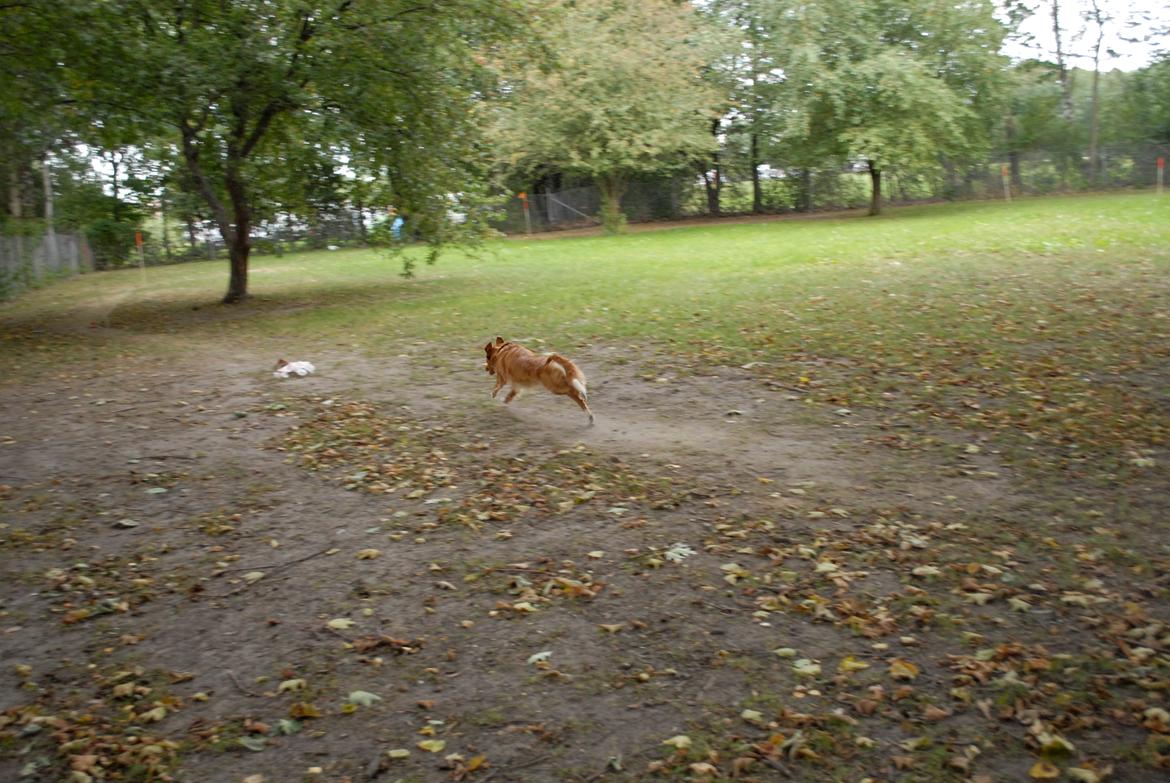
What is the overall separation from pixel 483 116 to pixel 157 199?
25.0 meters

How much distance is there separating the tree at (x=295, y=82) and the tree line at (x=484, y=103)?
43 millimetres

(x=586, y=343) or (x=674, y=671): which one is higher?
(x=586, y=343)

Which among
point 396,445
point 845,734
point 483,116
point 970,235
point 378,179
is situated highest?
point 483,116

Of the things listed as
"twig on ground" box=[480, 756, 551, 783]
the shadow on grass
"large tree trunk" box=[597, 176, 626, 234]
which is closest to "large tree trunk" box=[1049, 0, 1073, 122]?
"large tree trunk" box=[597, 176, 626, 234]

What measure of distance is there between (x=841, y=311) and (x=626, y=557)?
863 centimetres

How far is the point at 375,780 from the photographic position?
3.72 m

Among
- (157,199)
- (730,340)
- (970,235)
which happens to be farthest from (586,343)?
(157,199)

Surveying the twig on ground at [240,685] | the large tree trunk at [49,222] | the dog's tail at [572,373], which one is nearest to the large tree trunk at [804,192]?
the large tree trunk at [49,222]

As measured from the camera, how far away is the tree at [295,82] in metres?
15.2

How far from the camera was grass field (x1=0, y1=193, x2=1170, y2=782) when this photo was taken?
3.95 metres

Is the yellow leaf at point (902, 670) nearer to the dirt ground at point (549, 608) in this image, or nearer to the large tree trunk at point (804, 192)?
the dirt ground at point (549, 608)

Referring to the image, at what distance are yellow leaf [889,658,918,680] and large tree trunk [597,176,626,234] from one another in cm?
3292

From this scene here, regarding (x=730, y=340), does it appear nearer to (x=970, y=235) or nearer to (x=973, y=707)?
(x=973, y=707)

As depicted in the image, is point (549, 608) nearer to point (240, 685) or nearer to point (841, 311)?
point (240, 685)
